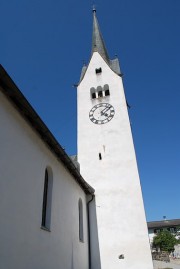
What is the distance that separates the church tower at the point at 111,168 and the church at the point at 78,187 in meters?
0.05

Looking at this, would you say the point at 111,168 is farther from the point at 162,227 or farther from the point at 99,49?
the point at 162,227

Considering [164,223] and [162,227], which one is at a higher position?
[164,223]

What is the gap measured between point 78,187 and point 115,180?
11.5 feet

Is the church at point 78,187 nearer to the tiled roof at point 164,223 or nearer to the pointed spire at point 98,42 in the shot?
the pointed spire at point 98,42

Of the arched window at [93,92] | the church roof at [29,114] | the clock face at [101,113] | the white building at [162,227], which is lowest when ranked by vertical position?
the church roof at [29,114]

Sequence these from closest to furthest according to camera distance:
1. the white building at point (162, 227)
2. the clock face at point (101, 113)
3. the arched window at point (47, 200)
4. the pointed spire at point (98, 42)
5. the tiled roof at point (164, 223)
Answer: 1. the arched window at point (47, 200)
2. the clock face at point (101, 113)
3. the pointed spire at point (98, 42)
4. the white building at point (162, 227)
5. the tiled roof at point (164, 223)

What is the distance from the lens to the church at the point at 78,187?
6.30 metres

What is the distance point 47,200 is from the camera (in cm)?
880

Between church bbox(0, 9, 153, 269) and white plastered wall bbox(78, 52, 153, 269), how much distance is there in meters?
0.05

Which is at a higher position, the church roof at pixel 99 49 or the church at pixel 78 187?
the church roof at pixel 99 49

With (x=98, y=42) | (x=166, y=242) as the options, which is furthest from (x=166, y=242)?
(x=98, y=42)

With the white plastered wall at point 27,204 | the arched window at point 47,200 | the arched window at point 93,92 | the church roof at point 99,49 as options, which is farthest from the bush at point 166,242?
the arched window at point 47,200

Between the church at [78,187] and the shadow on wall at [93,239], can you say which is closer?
the church at [78,187]

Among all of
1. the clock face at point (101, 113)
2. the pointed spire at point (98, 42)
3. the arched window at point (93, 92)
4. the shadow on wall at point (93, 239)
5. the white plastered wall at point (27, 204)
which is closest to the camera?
the white plastered wall at point (27, 204)
